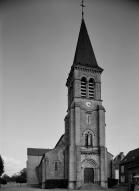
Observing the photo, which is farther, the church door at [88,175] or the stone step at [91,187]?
the church door at [88,175]

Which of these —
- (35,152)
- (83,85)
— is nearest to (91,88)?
(83,85)

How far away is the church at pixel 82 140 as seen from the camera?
34.8m

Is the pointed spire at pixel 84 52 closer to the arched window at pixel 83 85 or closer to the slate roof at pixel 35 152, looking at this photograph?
the arched window at pixel 83 85

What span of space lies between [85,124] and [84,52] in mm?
12597

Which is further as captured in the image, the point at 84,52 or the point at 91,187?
the point at 84,52

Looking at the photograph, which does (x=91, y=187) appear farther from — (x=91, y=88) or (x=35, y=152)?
(x=35, y=152)

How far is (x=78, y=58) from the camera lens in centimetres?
4066

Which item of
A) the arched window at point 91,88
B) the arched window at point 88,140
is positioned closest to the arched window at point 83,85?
the arched window at point 91,88

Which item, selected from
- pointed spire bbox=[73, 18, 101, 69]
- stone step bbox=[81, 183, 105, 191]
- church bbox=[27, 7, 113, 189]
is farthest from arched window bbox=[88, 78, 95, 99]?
stone step bbox=[81, 183, 105, 191]

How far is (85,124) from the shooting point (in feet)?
122

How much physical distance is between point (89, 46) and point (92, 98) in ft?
32.5

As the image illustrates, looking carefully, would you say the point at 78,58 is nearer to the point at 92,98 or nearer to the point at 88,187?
the point at 92,98

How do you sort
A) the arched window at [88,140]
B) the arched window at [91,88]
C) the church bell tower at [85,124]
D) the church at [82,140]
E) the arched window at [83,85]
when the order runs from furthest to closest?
the arched window at [91,88] → the arched window at [83,85] → the arched window at [88,140] → the church at [82,140] → the church bell tower at [85,124]

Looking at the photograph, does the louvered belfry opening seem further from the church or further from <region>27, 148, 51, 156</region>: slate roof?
<region>27, 148, 51, 156</region>: slate roof
